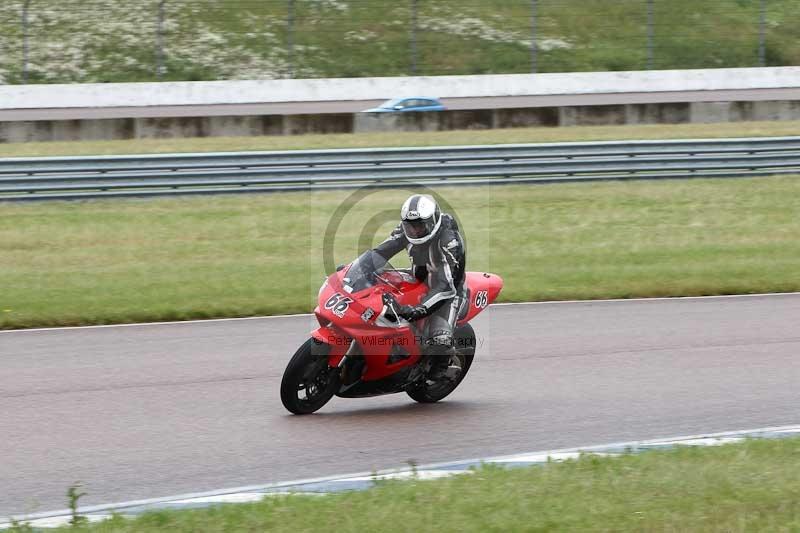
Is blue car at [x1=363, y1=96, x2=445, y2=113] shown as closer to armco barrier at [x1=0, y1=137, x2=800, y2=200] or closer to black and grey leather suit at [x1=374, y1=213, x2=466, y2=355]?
armco barrier at [x1=0, y1=137, x2=800, y2=200]

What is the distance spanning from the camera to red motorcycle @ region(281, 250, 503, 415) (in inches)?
310

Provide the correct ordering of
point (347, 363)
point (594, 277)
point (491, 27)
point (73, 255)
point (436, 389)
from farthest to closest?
point (491, 27), point (73, 255), point (594, 277), point (436, 389), point (347, 363)

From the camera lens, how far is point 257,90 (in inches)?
1244

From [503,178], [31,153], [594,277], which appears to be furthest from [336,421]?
[31,153]

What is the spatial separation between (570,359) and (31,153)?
55.1 ft

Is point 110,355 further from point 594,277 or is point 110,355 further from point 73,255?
point 594,277

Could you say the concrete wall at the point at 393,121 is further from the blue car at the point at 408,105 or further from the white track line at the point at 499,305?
the white track line at the point at 499,305

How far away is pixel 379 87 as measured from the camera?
3195 cm

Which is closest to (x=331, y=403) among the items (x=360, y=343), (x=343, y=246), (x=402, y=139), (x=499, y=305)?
(x=360, y=343)

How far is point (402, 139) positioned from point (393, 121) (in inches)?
55.5

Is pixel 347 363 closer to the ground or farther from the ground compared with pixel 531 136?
farther from the ground

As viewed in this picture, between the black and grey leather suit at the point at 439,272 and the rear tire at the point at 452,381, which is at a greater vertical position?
the black and grey leather suit at the point at 439,272

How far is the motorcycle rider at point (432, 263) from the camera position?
25.7 feet

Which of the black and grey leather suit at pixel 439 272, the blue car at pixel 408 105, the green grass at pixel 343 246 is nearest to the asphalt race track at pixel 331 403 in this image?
the black and grey leather suit at pixel 439 272
